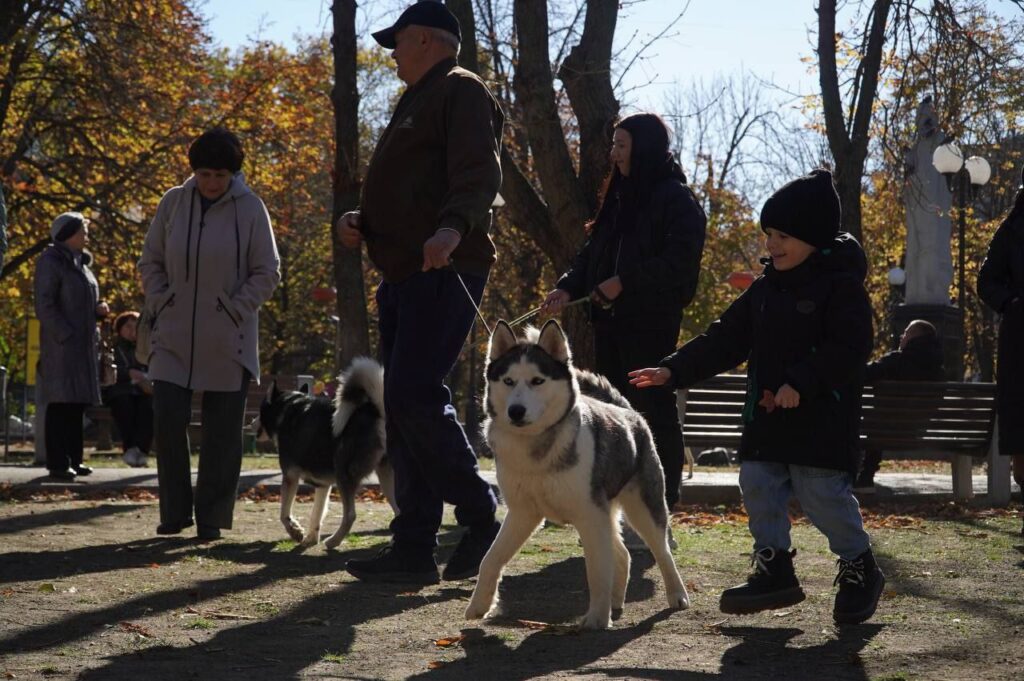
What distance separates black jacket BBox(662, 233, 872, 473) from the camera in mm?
5266

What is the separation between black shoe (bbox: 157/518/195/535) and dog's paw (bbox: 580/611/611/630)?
3724mm

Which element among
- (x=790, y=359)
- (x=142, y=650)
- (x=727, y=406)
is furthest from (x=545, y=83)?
(x=142, y=650)

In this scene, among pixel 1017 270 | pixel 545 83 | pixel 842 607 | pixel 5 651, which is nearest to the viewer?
pixel 5 651

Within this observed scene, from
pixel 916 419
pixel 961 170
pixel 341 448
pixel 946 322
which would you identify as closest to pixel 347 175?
pixel 916 419

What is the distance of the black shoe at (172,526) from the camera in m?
8.27

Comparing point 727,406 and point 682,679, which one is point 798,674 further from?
point 727,406

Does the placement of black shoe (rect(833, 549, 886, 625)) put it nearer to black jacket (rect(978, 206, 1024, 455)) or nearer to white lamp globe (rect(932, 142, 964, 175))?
black jacket (rect(978, 206, 1024, 455))

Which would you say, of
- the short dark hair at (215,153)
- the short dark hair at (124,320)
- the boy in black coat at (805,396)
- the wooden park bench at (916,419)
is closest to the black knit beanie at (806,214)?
the boy in black coat at (805,396)

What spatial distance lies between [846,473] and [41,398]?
9.92m

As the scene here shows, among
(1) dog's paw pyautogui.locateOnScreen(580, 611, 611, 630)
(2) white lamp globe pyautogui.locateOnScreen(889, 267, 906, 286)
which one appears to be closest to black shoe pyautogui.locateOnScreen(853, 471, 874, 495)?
(1) dog's paw pyautogui.locateOnScreen(580, 611, 611, 630)

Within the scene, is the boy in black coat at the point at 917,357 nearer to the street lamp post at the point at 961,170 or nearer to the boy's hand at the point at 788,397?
the street lamp post at the point at 961,170

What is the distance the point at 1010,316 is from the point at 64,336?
334 inches

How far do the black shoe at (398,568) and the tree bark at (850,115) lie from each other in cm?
895

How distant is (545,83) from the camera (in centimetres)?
1299
